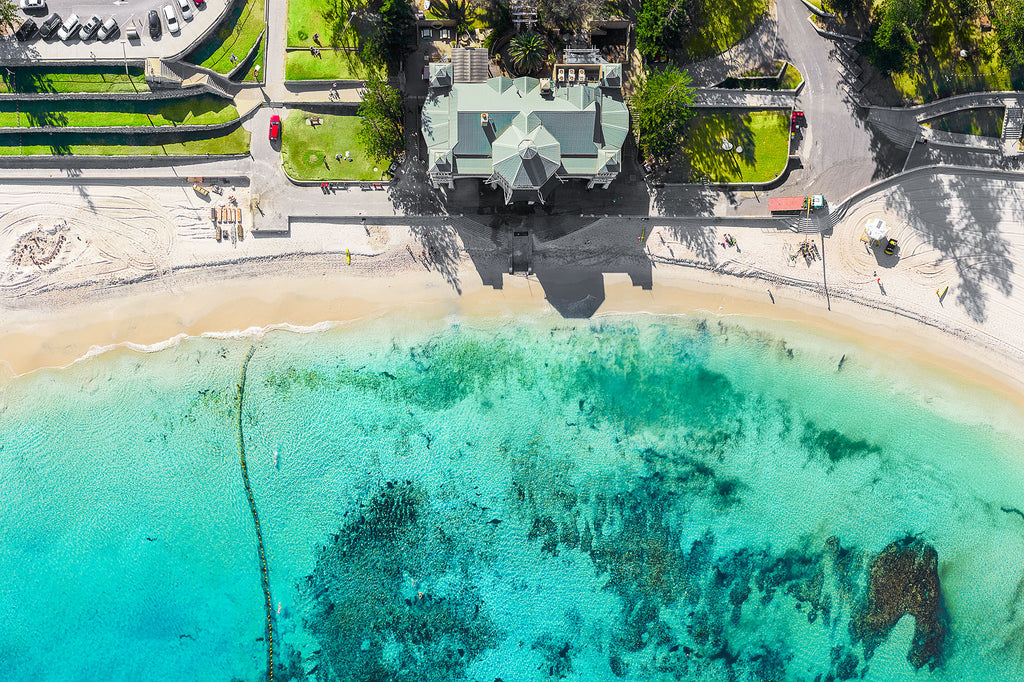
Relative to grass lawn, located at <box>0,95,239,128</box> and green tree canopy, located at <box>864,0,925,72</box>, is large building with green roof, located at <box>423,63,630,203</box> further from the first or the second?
green tree canopy, located at <box>864,0,925,72</box>

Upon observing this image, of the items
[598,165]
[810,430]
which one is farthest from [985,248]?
[598,165]

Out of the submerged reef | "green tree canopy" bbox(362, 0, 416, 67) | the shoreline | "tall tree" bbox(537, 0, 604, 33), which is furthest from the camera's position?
the submerged reef

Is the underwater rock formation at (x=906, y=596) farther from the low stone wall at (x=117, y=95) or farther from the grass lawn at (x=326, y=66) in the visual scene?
the low stone wall at (x=117, y=95)

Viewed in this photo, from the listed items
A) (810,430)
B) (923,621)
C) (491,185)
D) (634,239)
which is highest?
(491,185)

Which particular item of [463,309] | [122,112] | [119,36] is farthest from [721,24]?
[122,112]

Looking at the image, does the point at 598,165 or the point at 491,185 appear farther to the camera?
the point at 491,185

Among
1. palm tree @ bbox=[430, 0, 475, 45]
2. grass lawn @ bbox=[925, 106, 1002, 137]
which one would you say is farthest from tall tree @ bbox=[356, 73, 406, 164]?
grass lawn @ bbox=[925, 106, 1002, 137]

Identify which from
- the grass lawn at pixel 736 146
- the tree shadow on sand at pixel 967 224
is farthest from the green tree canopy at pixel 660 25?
the tree shadow on sand at pixel 967 224

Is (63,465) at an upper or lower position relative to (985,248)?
lower

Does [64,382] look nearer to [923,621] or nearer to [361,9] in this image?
[361,9]
